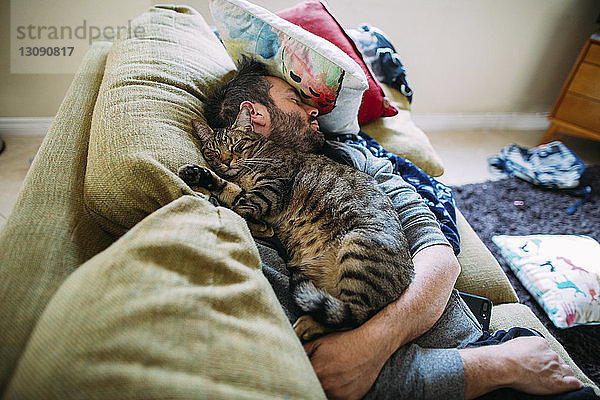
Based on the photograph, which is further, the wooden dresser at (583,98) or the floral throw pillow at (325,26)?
the wooden dresser at (583,98)

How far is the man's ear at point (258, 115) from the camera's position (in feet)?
4.04

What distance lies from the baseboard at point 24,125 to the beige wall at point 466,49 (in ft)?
0.14

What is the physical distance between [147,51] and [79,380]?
1051mm

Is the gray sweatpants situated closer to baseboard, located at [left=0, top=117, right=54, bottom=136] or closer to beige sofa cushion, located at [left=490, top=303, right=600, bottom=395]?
beige sofa cushion, located at [left=490, top=303, right=600, bottom=395]

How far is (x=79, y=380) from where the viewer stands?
0.50m

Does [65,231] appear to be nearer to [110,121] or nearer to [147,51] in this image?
[110,121]

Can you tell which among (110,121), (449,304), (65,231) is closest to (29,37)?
(110,121)

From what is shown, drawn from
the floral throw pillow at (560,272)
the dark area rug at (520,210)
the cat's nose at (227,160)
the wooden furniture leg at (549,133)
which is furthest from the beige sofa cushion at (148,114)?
the wooden furniture leg at (549,133)

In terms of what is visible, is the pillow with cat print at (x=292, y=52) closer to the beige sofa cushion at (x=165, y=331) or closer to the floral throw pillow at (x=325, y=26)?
the floral throw pillow at (x=325, y=26)

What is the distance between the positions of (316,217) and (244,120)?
39 cm

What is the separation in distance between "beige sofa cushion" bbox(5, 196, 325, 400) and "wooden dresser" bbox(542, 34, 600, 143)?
286 centimetres

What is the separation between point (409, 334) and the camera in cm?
95

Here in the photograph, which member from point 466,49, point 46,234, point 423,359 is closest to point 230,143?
point 46,234

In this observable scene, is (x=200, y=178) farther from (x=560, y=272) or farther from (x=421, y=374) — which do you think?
(x=560, y=272)
